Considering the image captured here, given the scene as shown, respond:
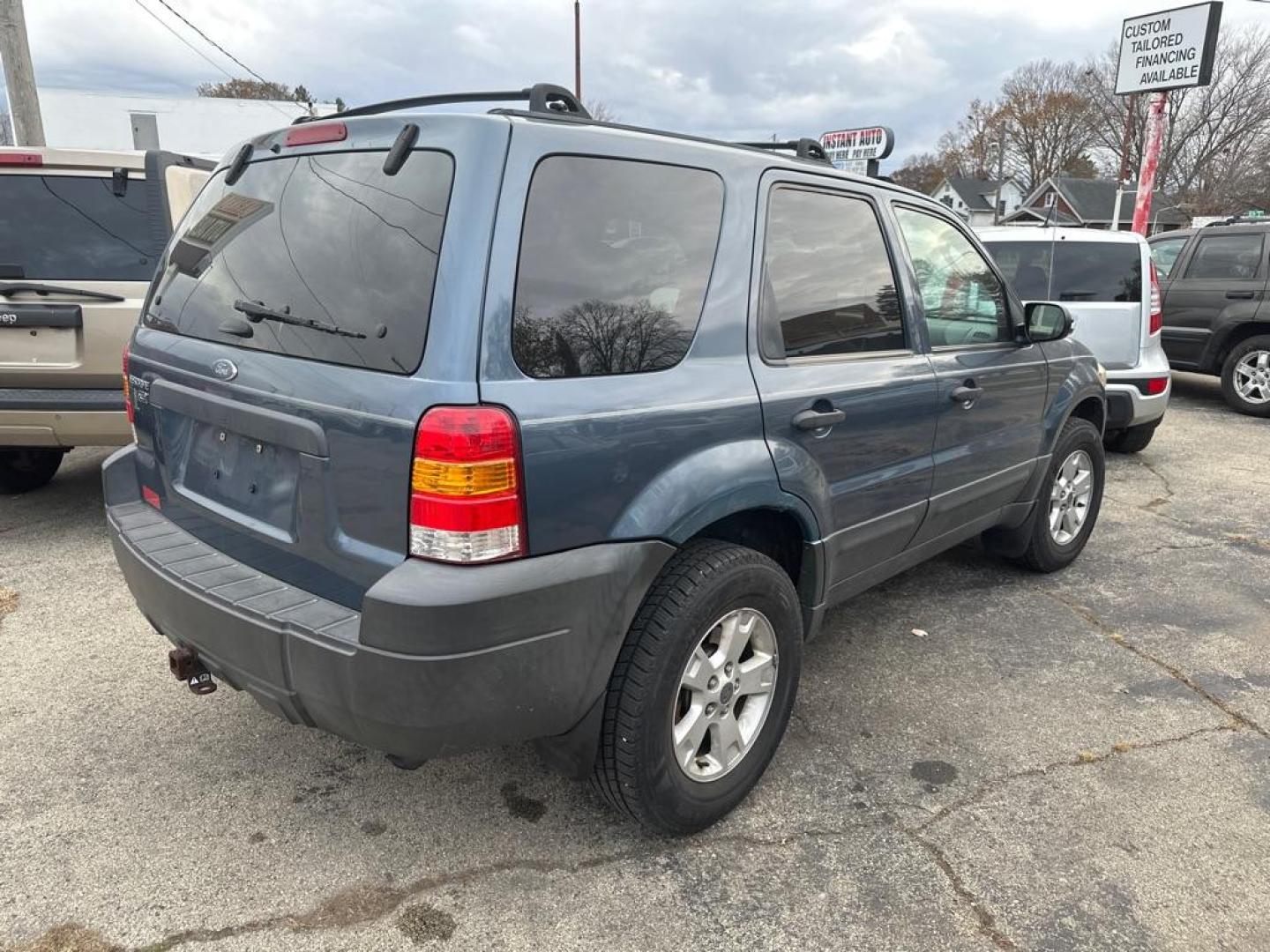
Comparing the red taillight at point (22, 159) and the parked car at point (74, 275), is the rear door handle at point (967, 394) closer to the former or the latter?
the parked car at point (74, 275)

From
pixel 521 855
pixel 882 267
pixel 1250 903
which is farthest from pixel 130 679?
pixel 1250 903

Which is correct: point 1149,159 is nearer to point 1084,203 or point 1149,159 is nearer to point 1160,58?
point 1160,58

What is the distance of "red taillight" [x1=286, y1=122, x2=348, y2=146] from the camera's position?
2.16 meters

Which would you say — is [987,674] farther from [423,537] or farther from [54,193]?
[54,193]

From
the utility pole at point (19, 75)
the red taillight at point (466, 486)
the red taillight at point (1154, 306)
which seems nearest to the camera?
the red taillight at point (466, 486)

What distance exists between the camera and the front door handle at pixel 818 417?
2510 millimetres

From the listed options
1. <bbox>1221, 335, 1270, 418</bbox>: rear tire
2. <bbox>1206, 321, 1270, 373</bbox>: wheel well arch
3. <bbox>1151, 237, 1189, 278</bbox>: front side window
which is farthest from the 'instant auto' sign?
<bbox>1221, 335, 1270, 418</bbox>: rear tire

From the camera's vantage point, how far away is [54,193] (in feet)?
14.7

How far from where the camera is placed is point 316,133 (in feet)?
7.32

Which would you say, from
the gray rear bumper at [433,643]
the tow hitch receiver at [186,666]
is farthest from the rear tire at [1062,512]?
the tow hitch receiver at [186,666]

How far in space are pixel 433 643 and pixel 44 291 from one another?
3561mm

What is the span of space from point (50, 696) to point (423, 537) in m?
2.11

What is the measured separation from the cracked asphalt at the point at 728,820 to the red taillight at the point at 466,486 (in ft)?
3.18

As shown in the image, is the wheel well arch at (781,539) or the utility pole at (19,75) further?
the utility pole at (19,75)
